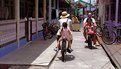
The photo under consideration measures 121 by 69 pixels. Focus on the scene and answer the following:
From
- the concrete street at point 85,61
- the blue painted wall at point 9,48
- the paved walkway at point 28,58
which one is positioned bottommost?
the concrete street at point 85,61

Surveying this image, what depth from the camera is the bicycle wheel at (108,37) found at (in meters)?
15.6

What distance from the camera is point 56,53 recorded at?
40.8ft

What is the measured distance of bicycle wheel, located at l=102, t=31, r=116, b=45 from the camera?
Answer: 15.6 meters

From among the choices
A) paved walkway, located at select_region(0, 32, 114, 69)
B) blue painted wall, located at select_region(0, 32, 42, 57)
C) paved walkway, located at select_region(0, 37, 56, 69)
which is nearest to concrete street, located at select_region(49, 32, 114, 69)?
paved walkway, located at select_region(0, 32, 114, 69)

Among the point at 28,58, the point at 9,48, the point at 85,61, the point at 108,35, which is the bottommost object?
the point at 85,61

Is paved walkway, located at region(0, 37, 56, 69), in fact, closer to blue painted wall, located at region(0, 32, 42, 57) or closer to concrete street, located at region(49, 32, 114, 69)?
blue painted wall, located at region(0, 32, 42, 57)

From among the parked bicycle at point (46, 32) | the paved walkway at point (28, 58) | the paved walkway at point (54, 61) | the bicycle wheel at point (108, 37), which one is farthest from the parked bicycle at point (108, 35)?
the paved walkway at point (28, 58)

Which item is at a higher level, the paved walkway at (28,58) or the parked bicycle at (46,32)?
the parked bicycle at (46,32)

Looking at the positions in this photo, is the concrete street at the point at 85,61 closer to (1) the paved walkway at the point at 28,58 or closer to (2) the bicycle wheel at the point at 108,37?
(1) the paved walkway at the point at 28,58

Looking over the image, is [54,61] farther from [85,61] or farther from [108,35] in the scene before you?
[108,35]

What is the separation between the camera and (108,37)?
16.5 metres

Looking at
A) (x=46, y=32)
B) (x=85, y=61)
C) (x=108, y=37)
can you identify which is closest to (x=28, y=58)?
(x=85, y=61)

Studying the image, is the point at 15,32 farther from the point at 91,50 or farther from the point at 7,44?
the point at 91,50

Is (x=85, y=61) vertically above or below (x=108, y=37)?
below
